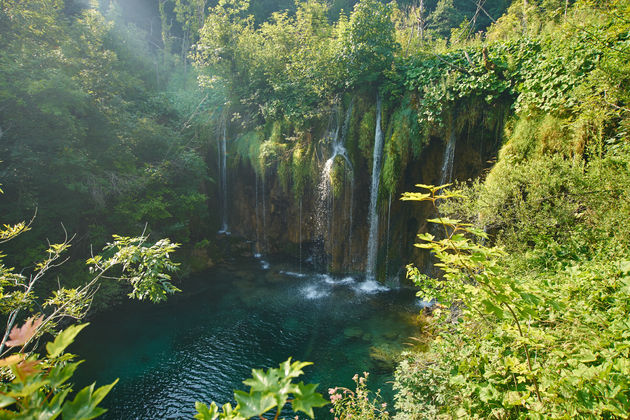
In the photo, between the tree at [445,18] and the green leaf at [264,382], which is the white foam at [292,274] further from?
the tree at [445,18]

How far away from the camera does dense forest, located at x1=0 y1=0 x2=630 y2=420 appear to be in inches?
87.4

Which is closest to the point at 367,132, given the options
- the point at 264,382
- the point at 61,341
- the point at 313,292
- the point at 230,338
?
the point at 313,292

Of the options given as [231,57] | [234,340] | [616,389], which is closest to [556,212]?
[616,389]

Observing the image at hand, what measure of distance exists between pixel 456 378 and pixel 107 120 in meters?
11.7

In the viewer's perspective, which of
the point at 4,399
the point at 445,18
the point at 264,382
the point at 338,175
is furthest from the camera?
the point at 445,18

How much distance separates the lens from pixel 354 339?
789cm

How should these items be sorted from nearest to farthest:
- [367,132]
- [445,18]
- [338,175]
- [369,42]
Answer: [369,42] < [367,132] < [338,175] < [445,18]

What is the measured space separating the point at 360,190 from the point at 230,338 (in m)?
6.64

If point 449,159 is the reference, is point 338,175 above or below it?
below

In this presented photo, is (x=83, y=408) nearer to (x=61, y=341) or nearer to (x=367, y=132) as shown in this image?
(x=61, y=341)

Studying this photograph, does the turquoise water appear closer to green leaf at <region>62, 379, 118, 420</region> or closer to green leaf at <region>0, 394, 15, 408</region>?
green leaf at <region>62, 379, 118, 420</region>

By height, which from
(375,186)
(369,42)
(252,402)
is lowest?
(252,402)

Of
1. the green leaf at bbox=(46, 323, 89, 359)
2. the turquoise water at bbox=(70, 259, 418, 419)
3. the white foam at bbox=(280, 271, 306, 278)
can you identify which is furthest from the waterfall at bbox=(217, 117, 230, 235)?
the green leaf at bbox=(46, 323, 89, 359)

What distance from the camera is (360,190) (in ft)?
36.1
